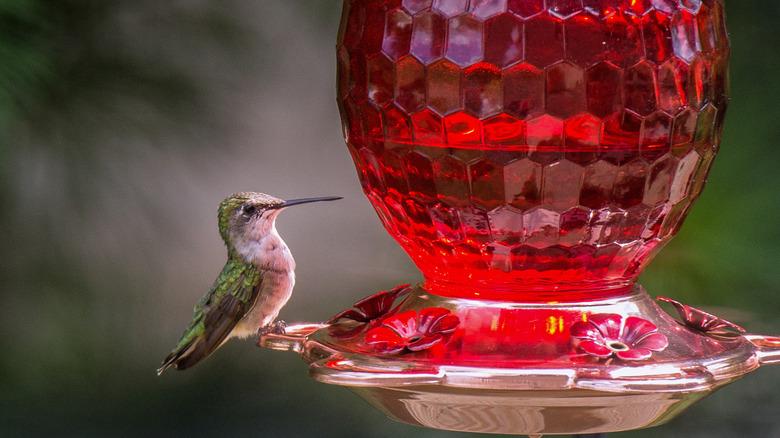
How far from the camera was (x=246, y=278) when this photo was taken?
181 centimetres

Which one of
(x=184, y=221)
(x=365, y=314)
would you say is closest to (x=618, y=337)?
(x=365, y=314)

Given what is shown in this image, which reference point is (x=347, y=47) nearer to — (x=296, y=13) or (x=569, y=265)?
(x=569, y=265)

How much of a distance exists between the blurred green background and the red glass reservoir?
495 mm

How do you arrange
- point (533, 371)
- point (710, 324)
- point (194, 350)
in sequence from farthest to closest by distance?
point (194, 350) → point (710, 324) → point (533, 371)

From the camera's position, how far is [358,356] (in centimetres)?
98

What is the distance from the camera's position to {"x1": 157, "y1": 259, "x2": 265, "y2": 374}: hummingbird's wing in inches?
70.4

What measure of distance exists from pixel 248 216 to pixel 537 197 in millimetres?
838

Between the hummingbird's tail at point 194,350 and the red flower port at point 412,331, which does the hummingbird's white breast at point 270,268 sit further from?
the red flower port at point 412,331

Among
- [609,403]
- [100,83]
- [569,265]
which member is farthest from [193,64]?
[609,403]

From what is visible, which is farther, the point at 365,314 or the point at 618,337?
the point at 365,314

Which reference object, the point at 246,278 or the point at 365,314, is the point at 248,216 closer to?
the point at 246,278

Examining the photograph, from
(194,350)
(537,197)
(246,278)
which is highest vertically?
(537,197)

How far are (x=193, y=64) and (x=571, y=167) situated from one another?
3.34ft

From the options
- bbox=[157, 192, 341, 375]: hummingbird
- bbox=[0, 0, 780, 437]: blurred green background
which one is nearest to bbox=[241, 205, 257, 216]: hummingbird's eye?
bbox=[157, 192, 341, 375]: hummingbird
